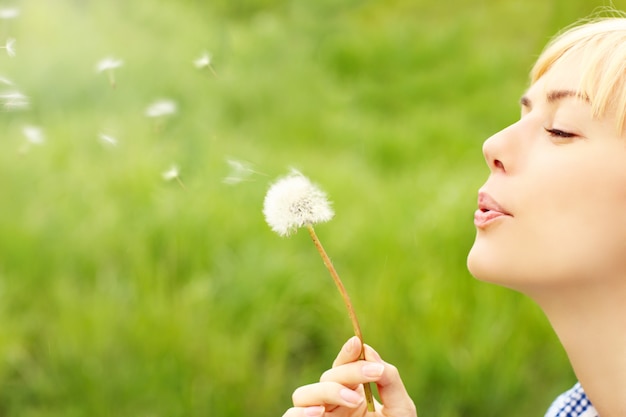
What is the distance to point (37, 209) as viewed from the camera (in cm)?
227

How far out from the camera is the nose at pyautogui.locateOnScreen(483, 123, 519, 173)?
3.03 ft

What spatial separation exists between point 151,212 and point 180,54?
111 centimetres

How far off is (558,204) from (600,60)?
0.64 feet

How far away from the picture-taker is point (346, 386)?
89 cm

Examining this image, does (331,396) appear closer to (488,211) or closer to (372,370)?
(372,370)

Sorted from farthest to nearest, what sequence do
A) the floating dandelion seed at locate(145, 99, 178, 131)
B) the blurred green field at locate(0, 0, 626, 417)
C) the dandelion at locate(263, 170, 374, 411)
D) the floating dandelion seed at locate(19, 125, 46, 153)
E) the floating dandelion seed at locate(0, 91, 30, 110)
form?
the blurred green field at locate(0, 0, 626, 417), the floating dandelion seed at locate(19, 125, 46, 153), the floating dandelion seed at locate(145, 99, 178, 131), the floating dandelion seed at locate(0, 91, 30, 110), the dandelion at locate(263, 170, 374, 411)

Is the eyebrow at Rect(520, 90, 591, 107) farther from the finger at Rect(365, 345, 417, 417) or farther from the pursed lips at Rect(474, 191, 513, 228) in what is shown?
the finger at Rect(365, 345, 417, 417)

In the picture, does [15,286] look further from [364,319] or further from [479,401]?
[479,401]

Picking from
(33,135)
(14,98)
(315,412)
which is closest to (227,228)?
(33,135)

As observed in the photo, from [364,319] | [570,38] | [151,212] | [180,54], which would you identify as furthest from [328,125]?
[570,38]

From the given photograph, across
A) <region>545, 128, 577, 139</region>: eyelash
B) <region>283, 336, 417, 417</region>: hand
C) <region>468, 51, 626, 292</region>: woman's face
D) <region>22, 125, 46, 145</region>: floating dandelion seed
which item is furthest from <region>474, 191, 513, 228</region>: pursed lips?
<region>22, 125, 46, 145</region>: floating dandelion seed

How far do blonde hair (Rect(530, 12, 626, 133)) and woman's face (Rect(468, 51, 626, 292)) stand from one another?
0.05 feet

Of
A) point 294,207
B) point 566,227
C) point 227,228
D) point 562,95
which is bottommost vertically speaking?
point 227,228

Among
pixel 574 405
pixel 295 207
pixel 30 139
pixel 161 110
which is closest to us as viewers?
pixel 295 207
